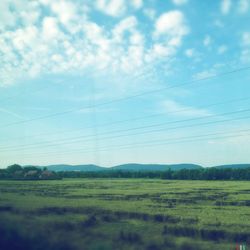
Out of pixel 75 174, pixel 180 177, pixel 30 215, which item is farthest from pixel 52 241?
pixel 75 174

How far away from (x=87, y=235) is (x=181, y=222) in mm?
8791

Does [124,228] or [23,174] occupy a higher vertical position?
[23,174]

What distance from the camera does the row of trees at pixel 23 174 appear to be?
9331cm

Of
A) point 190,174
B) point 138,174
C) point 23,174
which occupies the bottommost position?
point 138,174

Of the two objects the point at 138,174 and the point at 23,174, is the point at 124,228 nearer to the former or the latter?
the point at 23,174

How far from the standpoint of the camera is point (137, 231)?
2166cm

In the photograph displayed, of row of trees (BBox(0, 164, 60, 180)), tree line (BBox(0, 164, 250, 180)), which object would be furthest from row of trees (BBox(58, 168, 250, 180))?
row of trees (BBox(0, 164, 60, 180))

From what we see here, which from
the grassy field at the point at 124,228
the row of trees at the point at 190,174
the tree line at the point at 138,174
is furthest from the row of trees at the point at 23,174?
the grassy field at the point at 124,228

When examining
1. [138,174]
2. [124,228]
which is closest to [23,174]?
[138,174]

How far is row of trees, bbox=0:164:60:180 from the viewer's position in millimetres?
93312

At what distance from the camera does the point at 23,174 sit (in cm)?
9619

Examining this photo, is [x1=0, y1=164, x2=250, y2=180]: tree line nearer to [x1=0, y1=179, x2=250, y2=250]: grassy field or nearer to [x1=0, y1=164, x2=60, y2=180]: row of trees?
[x1=0, y1=164, x2=60, y2=180]: row of trees

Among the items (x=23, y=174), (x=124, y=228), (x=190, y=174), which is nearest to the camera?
(x=124, y=228)

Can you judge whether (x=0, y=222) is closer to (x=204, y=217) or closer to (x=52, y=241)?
(x=52, y=241)
